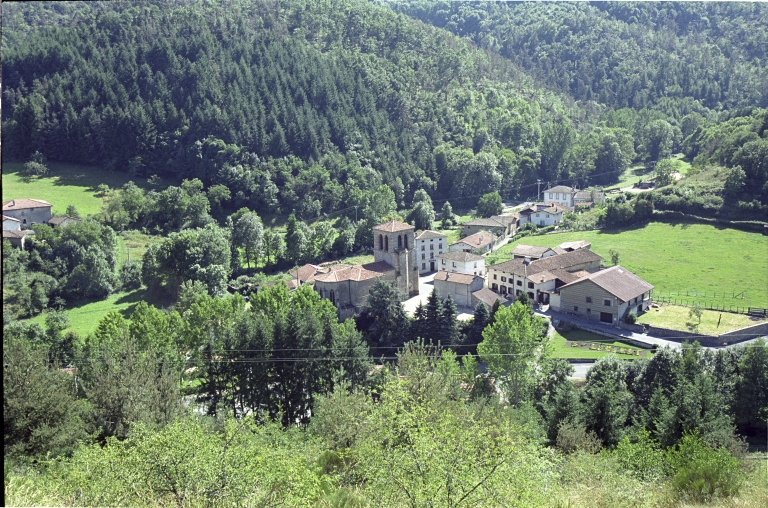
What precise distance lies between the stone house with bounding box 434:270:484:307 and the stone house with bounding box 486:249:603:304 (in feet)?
6.11

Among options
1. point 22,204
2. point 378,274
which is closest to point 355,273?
point 378,274

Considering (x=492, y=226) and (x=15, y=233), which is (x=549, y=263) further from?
(x=15, y=233)

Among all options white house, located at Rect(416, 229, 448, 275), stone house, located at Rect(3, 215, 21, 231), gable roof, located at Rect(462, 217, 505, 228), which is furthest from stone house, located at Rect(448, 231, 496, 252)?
stone house, located at Rect(3, 215, 21, 231)

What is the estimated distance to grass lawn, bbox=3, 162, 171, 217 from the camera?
43438 mm

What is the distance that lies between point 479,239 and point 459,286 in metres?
9.75

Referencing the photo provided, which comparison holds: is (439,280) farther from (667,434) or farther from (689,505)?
(689,505)

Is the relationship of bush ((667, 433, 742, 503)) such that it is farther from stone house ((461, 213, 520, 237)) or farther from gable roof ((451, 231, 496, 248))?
stone house ((461, 213, 520, 237))

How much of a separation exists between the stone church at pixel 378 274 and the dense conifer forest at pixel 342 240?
169 cm

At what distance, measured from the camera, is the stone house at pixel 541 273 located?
31.9 metres

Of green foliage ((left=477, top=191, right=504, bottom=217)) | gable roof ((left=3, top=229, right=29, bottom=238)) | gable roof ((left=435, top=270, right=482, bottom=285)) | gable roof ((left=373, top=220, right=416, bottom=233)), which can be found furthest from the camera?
green foliage ((left=477, top=191, right=504, bottom=217))

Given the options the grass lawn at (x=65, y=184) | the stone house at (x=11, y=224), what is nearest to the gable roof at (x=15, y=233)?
the stone house at (x=11, y=224)

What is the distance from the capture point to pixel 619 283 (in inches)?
1192

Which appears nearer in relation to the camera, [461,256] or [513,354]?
[513,354]

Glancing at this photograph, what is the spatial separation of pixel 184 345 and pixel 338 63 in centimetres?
4383
